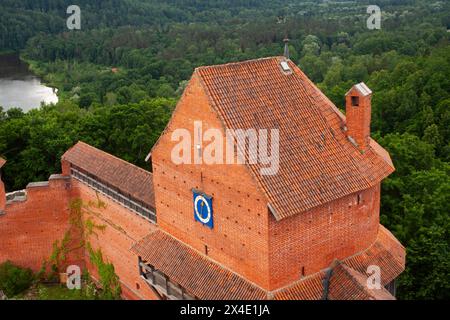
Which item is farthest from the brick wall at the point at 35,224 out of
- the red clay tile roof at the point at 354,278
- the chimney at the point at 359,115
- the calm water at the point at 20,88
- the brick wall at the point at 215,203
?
the calm water at the point at 20,88

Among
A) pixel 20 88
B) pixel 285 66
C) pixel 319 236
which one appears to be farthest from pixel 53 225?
pixel 20 88

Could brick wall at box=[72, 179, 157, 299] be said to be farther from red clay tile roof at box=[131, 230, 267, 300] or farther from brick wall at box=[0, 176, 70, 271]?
red clay tile roof at box=[131, 230, 267, 300]

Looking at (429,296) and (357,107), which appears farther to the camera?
(429,296)

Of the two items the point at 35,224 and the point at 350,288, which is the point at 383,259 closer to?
the point at 350,288

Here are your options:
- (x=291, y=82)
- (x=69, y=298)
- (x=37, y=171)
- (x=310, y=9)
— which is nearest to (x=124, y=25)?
(x=310, y=9)

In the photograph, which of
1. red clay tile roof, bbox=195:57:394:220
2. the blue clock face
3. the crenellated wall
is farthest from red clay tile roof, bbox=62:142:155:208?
red clay tile roof, bbox=195:57:394:220

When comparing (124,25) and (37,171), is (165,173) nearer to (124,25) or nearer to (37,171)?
(37,171)
